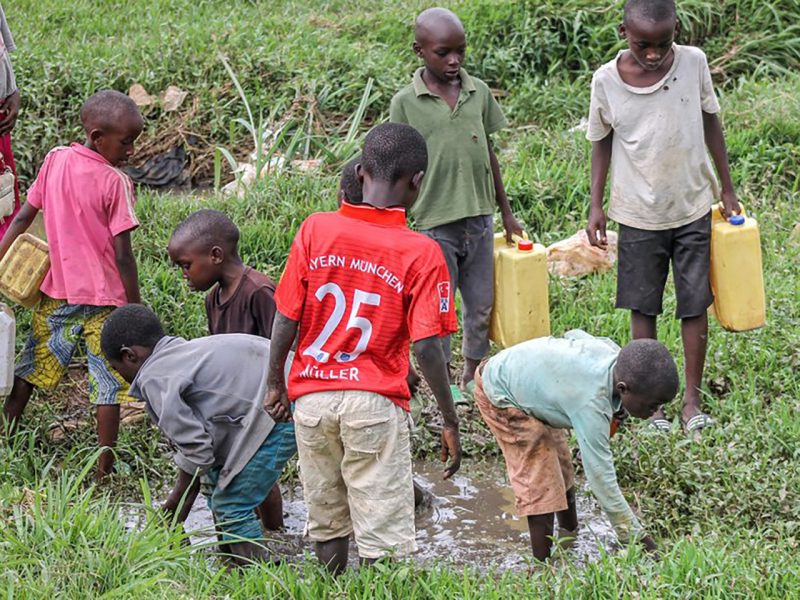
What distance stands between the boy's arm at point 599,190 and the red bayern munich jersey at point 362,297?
4.95 ft

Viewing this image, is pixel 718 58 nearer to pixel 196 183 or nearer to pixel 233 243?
pixel 196 183

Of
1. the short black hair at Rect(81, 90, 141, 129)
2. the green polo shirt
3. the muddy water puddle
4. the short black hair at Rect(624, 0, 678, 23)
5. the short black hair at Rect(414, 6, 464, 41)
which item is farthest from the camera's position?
the green polo shirt

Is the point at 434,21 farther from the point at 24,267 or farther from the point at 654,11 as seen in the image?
the point at 24,267

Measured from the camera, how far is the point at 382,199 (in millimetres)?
3564

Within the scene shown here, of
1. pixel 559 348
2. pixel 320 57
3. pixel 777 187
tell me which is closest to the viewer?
pixel 559 348

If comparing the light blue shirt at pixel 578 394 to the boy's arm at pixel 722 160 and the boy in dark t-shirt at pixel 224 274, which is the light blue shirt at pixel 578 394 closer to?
the boy in dark t-shirt at pixel 224 274

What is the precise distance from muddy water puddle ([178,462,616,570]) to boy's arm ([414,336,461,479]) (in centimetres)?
50

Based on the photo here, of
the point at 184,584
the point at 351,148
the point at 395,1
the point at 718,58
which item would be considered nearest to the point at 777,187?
the point at 718,58

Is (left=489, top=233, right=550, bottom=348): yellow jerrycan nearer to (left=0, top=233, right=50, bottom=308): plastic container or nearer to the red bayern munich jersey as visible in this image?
the red bayern munich jersey

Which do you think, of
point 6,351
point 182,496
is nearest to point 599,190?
point 182,496

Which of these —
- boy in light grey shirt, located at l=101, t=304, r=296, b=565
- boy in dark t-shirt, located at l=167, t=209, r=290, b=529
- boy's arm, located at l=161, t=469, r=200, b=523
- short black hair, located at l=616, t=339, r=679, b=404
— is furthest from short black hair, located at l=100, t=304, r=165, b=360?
short black hair, located at l=616, t=339, r=679, b=404

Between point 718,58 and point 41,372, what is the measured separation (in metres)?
5.15

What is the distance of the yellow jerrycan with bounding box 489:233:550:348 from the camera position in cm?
491

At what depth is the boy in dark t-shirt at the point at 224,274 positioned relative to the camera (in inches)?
164
